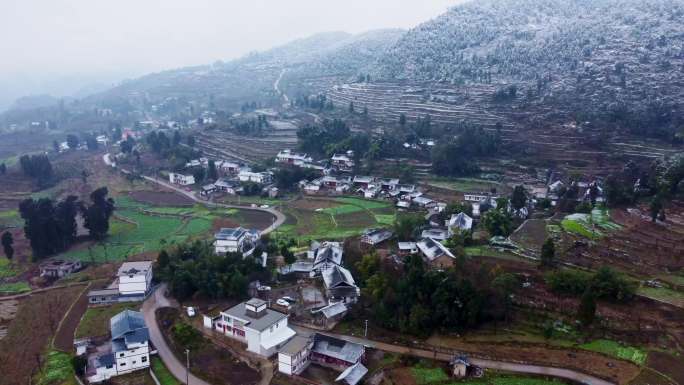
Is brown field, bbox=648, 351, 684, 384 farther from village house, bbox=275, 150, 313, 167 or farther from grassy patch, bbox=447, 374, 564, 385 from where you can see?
village house, bbox=275, 150, 313, 167

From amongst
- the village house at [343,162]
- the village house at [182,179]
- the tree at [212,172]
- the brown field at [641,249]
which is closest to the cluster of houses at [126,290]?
the brown field at [641,249]

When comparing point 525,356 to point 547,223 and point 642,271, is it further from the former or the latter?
point 547,223

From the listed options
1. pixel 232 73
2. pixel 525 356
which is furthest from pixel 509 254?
pixel 232 73

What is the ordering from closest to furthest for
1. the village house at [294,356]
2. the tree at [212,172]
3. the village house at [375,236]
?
the village house at [294,356], the village house at [375,236], the tree at [212,172]

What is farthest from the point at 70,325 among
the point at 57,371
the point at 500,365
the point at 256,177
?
the point at 256,177

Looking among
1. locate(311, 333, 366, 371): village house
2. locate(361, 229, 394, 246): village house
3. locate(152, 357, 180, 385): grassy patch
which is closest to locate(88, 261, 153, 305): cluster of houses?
locate(152, 357, 180, 385): grassy patch

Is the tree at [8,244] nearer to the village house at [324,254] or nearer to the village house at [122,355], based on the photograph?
the village house at [122,355]

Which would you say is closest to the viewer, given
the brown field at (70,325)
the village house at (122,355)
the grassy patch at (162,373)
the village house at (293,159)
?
the grassy patch at (162,373)
